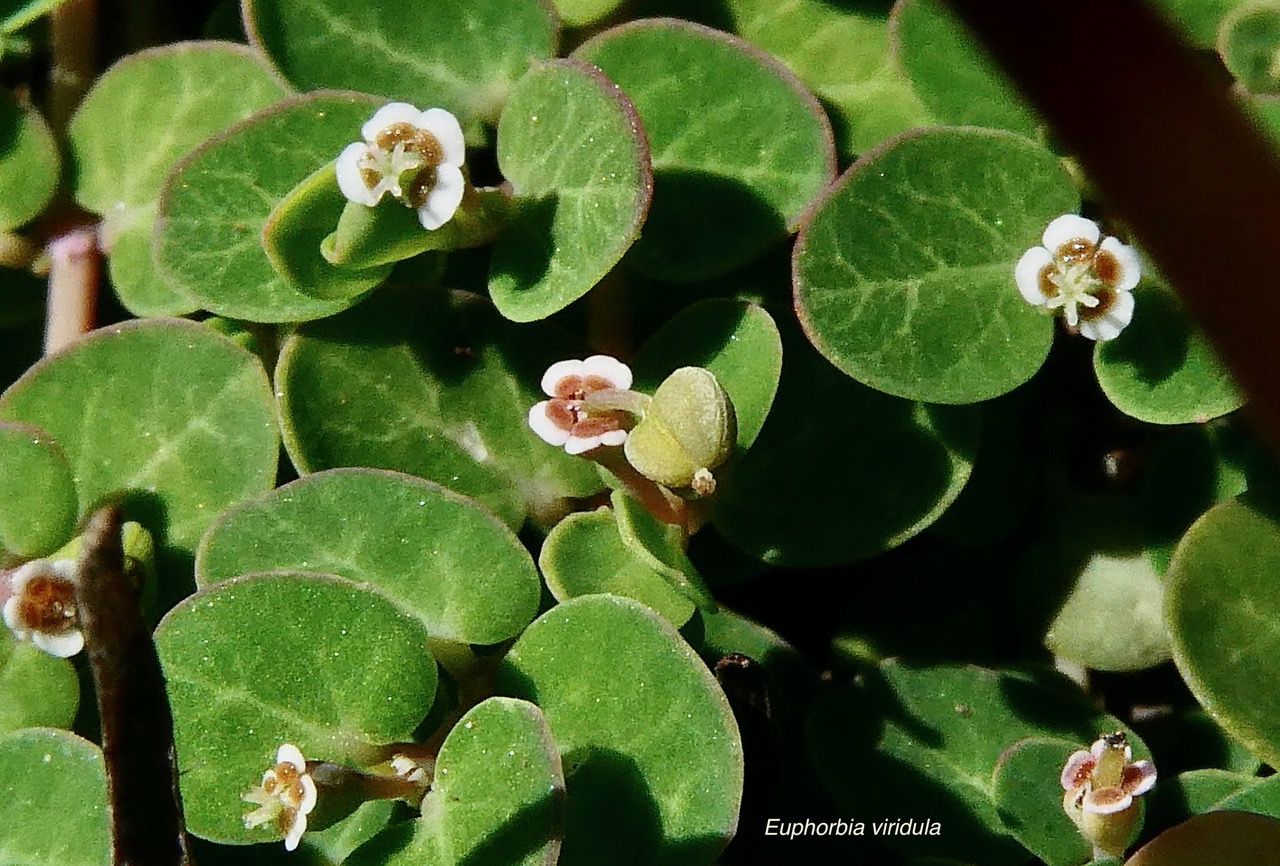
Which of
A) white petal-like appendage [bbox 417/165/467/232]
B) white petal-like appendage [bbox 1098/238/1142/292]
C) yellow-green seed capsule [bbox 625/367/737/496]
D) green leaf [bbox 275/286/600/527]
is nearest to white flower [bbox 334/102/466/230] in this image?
white petal-like appendage [bbox 417/165/467/232]

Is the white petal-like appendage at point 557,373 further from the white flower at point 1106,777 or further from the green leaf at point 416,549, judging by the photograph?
the white flower at point 1106,777

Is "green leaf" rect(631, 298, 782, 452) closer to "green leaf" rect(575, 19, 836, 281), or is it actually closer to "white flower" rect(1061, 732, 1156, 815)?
"green leaf" rect(575, 19, 836, 281)

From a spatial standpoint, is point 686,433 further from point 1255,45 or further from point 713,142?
point 1255,45

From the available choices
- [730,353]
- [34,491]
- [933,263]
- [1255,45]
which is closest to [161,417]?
[34,491]

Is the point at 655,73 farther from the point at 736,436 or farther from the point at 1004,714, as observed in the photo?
the point at 1004,714

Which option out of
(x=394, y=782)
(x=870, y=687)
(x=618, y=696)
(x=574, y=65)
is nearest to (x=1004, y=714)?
(x=870, y=687)

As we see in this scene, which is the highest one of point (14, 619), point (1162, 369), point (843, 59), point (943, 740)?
point (843, 59)
